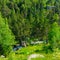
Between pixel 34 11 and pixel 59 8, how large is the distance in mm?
12505

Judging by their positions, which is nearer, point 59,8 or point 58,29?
point 58,29

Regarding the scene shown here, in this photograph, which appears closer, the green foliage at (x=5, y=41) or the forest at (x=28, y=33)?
the forest at (x=28, y=33)

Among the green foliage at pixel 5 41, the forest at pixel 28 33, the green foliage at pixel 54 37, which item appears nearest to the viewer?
the forest at pixel 28 33

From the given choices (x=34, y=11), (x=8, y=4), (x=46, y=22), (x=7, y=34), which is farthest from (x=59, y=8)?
(x=7, y=34)

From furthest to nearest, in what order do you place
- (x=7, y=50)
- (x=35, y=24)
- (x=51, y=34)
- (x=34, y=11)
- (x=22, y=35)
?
(x=34, y=11) < (x=35, y=24) < (x=22, y=35) < (x=51, y=34) < (x=7, y=50)

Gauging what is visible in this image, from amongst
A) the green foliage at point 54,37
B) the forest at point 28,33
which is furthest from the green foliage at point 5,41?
the green foliage at point 54,37

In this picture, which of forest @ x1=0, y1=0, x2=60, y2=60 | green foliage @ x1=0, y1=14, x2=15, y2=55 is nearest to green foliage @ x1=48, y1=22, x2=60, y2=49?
forest @ x1=0, y1=0, x2=60, y2=60

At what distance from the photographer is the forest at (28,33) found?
62409 mm

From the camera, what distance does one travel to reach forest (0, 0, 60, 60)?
62.4 m

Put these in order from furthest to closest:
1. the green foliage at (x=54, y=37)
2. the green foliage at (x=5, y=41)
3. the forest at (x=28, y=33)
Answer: the green foliage at (x=54, y=37)
the green foliage at (x=5, y=41)
the forest at (x=28, y=33)

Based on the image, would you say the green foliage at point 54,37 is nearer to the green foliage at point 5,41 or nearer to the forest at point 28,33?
the forest at point 28,33

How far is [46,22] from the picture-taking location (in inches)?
3905

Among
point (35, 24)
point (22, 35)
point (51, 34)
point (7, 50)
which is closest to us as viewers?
point (7, 50)

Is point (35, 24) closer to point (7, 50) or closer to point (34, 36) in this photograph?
point (34, 36)
